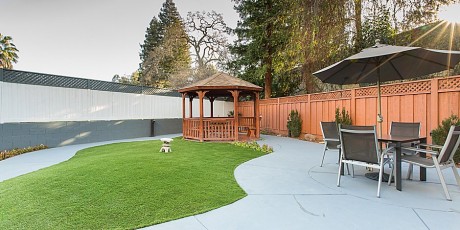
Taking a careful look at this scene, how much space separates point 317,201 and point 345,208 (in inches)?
13.4

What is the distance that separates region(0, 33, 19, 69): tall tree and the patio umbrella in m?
21.4

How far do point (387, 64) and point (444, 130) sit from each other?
227 cm

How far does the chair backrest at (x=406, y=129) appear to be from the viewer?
436 cm

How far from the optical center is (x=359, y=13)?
26.9 feet

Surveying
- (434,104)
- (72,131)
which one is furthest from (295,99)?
(72,131)

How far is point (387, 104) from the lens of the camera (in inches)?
264

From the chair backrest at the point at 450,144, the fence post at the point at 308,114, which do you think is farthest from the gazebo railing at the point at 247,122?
the chair backrest at the point at 450,144

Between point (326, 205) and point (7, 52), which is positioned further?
point (7, 52)

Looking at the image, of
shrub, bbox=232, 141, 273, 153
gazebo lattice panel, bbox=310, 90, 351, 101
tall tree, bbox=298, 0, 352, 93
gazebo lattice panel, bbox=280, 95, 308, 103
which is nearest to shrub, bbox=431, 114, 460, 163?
gazebo lattice panel, bbox=310, 90, 351, 101

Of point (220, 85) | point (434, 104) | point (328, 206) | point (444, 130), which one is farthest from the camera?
point (220, 85)

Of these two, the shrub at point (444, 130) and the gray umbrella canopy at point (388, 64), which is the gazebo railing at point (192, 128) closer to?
the gray umbrella canopy at point (388, 64)

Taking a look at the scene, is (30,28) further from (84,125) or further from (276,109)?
(276,109)

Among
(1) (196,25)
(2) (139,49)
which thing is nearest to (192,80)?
(1) (196,25)

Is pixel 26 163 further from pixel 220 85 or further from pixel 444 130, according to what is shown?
pixel 444 130
